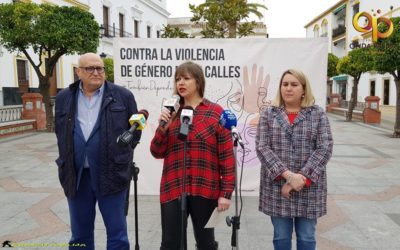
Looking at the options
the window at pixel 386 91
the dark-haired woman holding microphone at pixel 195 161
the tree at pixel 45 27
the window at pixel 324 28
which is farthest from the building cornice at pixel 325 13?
the dark-haired woman holding microphone at pixel 195 161

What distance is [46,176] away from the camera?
6621 mm

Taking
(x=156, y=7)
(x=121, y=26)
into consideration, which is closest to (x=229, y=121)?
(x=121, y=26)

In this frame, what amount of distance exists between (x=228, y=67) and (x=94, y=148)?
2511 millimetres

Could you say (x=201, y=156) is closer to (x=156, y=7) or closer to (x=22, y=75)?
(x=22, y=75)

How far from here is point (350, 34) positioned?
112 feet

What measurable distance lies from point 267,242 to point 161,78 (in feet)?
7.85

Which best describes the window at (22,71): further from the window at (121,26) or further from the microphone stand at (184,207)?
the microphone stand at (184,207)

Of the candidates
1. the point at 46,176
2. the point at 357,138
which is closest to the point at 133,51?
the point at 46,176

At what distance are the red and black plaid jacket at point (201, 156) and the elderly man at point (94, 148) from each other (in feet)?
1.12

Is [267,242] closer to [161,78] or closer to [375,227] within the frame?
[375,227]

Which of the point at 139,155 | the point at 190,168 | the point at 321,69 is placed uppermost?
the point at 321,69

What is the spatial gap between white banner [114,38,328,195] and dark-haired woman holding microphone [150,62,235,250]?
2.28 metres

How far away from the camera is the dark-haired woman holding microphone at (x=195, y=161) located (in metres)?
2.29

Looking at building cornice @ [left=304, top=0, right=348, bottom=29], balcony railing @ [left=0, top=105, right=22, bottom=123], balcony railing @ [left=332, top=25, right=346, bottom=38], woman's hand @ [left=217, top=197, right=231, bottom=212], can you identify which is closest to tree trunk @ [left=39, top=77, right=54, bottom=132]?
balcony railing @ [left=0, top=105, right=22, bottom=123]
